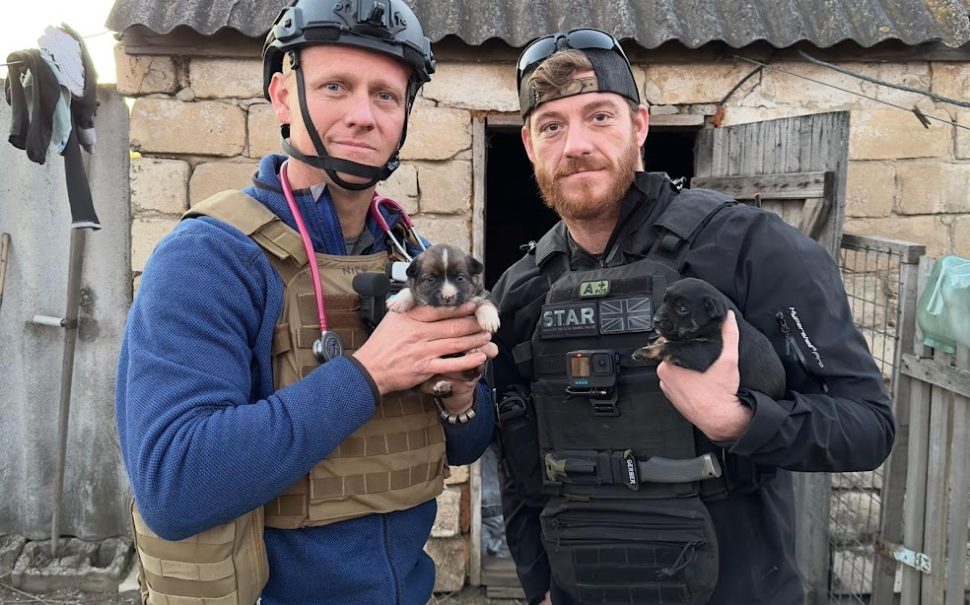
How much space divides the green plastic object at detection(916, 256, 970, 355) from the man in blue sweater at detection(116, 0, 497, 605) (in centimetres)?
260

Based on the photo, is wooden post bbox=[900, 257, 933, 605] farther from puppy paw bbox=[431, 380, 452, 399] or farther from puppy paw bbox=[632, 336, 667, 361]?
puppy paw bbox=[431, 380, 452, 399]

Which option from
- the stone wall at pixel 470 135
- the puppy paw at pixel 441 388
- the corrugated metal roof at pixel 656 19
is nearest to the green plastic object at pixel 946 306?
the stone wall at pixel 470 135

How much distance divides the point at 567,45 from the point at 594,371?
1.26 meters

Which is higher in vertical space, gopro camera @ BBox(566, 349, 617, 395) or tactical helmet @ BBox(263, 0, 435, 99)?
tactical helmet @ BBox(263, 0, 435, 99)

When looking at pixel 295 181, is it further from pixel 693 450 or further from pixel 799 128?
pixel 799 128

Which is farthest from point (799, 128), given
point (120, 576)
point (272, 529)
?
point (120, 576)

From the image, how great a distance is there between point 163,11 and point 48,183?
1857 mm

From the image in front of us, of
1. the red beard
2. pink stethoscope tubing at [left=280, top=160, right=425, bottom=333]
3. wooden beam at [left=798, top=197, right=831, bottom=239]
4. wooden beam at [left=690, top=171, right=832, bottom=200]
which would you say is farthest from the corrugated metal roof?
pink stethoscope tubing at [left=280, top=160, right=425, bottom=333]

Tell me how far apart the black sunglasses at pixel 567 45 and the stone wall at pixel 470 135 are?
198cm

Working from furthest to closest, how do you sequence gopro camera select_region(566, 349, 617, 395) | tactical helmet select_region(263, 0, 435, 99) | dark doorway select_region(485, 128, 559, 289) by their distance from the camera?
1. dark doorway select_region(485, 128, 559, 289)
2. gopro camera select_region(566, 349, 617, 395)
3. tactical helmet select_region(263, 0, 435, 99)

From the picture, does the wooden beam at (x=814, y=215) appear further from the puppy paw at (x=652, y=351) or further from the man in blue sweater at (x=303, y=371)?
the man in blue sweater at (x=303, y=371)

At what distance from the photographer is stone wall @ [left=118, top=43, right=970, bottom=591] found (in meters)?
4.46

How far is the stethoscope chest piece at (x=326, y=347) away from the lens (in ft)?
5.76

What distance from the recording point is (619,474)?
2.14 m
